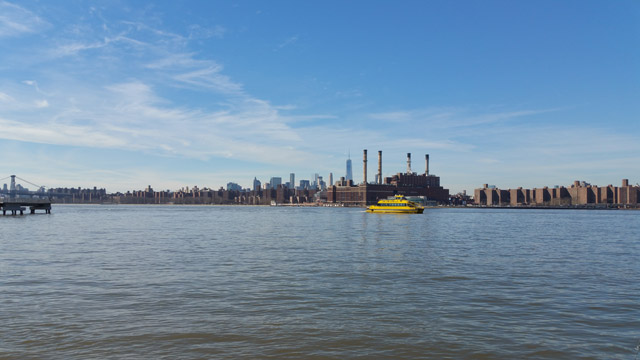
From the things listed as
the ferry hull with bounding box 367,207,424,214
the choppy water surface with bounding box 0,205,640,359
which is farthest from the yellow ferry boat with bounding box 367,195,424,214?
the choppy water surface with bounding box 0,205,640,359

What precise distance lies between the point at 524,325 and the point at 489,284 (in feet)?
23.8

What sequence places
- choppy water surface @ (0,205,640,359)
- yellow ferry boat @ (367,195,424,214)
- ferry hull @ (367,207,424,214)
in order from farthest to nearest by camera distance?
yellow ferry boat @ (367,195,424,214)
ferry hull @ (367,207,424,214)
choppy water surface @ (0,205,640,359)

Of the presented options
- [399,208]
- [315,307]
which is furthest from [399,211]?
[315,307]

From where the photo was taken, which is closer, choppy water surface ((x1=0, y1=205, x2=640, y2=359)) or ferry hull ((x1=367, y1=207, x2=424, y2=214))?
choppy water surface ((x1=0, y1=205, x2=640, y2=359))

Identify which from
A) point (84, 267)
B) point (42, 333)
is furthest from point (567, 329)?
point (84, 267)

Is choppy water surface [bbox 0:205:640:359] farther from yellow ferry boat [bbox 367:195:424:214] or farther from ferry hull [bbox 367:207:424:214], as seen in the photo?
yellow ferry boat [bbox 367:195:424:214]

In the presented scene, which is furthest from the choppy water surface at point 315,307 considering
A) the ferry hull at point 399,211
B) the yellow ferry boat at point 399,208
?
the yellow ferry boat at point 399,208

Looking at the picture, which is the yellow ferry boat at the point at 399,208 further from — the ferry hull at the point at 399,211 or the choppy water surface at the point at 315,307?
the choppy water surface at the point at 315,307

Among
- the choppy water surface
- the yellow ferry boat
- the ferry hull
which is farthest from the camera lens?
the yellow ferry boat

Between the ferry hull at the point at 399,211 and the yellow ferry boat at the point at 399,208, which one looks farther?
the yellow ferry boat at the point at 399,208

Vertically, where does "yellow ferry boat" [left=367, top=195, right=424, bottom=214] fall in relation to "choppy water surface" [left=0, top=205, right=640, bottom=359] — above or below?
above

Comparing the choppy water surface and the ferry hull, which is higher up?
the ferry hull

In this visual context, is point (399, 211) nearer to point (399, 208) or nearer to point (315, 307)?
point (399, 208)

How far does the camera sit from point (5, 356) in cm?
1135
